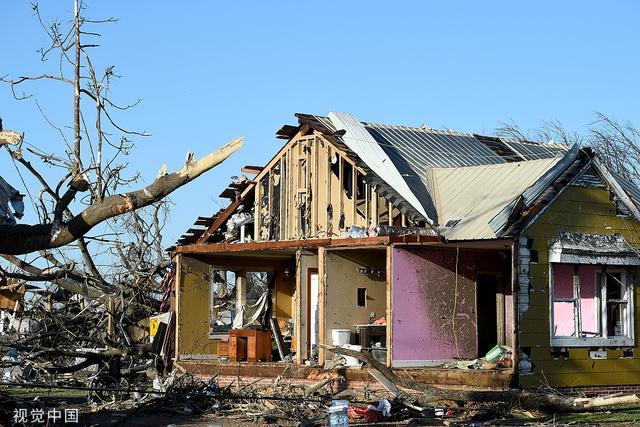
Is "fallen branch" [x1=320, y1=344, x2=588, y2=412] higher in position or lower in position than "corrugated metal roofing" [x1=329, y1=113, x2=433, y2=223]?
lower

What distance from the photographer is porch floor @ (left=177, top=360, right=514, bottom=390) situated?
57.0ft

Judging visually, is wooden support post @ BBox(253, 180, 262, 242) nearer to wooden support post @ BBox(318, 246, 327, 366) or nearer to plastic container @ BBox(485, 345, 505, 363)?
wooden support post @ BBox(318, 246, 327, 366)

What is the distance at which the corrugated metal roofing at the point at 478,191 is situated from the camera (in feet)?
60.1

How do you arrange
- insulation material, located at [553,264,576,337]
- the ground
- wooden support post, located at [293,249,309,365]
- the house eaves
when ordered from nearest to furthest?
the ground < the house eaves < insulation material, located at [553,264,576,337] < wooden support post, located at [293,249,309,365]

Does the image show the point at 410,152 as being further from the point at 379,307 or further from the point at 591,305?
the point at 591,305

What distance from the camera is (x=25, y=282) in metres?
24.6

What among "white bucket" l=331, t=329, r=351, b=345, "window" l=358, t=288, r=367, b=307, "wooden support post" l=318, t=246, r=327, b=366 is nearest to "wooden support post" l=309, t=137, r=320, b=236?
"wooden support post" l=318, t=246, r=327, b=366

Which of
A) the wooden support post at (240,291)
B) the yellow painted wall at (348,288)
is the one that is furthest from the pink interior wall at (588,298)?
the wooden support post at (240,291)

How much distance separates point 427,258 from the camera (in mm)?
19281

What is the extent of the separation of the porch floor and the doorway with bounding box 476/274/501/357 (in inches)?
144

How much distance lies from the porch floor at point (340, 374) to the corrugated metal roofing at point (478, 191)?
97.3 inches

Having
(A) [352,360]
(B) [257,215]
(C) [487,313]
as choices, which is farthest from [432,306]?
(B) [257,215]

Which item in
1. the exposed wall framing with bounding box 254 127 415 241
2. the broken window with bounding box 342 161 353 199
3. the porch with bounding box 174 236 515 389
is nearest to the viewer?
the porch with bounding box 174 236 515 389

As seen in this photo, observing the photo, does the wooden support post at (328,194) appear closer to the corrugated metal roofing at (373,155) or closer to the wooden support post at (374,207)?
the corrugated metal roofing at (373,155)
